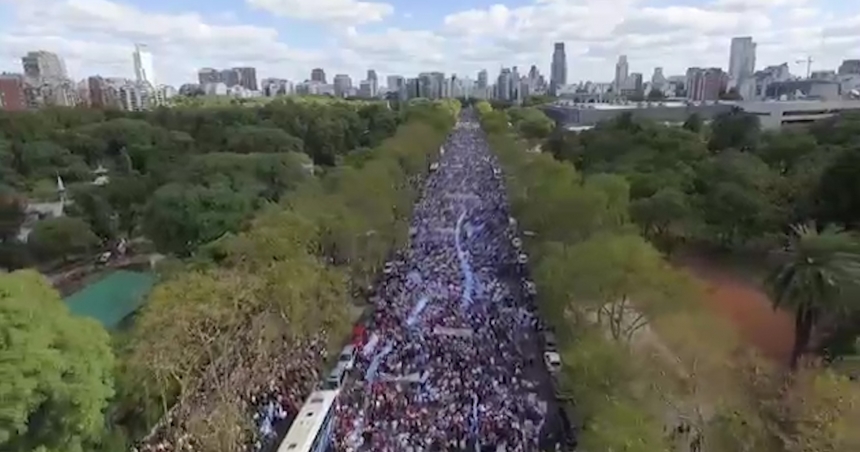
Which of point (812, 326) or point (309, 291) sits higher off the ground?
point (309, 291)

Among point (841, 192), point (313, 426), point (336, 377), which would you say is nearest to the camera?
point (313, 426)

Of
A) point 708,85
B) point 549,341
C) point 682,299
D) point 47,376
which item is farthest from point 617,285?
point 708,85

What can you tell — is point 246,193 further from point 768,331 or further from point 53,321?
point 768,331

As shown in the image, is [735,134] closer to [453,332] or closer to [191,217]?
[453,332]

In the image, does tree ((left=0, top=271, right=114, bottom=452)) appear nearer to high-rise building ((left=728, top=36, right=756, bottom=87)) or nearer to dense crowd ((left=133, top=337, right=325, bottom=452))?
dense crowd ((left=133, top=337, right=325, bottom=452))

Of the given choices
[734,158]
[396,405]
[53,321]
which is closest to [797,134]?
[734,158]

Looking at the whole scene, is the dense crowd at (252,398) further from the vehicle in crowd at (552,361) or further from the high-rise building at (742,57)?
the high-rise building at (742,57)
